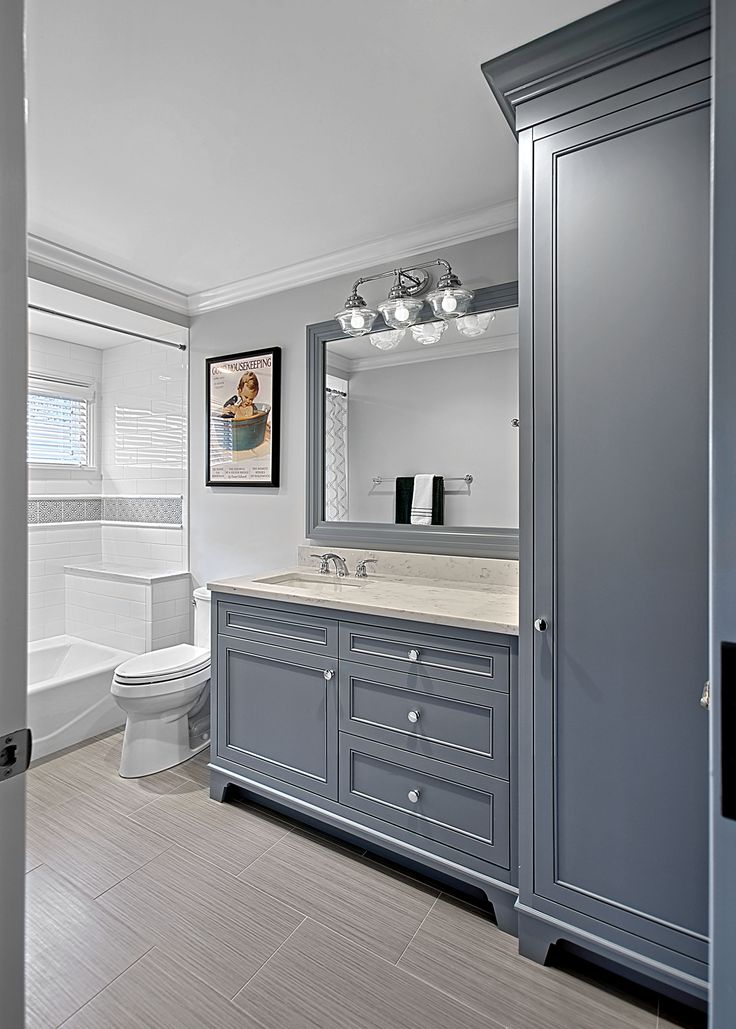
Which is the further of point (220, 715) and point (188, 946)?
point (220, 715)

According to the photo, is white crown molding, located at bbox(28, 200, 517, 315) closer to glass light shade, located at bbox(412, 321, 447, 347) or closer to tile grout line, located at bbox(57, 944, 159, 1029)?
glass light shade, located at bbox(412, 321, 447, 347)

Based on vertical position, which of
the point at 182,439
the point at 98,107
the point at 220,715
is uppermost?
the point at 98,107

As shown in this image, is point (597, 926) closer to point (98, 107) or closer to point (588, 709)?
point (588, 709)

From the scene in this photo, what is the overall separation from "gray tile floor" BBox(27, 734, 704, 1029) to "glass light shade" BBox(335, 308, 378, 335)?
7.16 ft

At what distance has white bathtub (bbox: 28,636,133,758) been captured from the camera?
2891mm

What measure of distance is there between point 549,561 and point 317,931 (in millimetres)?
1324

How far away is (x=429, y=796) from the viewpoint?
1.91 meters

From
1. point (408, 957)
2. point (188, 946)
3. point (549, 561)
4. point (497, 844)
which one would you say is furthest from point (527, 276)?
point (188, 946)

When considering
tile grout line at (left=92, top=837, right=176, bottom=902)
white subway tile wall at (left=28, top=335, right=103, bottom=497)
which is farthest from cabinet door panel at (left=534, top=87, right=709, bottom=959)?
white subway tile wall at (left=28, top=335, right=103, bottom=497)

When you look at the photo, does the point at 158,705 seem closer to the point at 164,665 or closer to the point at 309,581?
the point at 164,665

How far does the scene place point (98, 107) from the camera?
181 cm

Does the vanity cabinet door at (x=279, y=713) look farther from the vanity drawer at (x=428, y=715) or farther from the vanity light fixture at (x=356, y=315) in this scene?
the vanity light fixture at (x=356, y=315)
